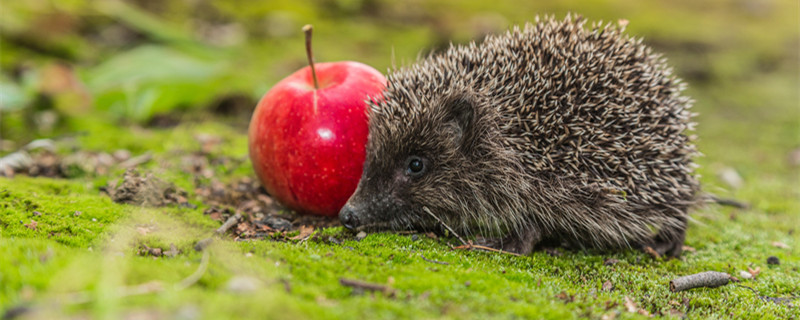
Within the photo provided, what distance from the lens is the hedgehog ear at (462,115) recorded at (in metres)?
5.25

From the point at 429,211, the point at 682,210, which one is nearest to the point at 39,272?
the point at 429,211

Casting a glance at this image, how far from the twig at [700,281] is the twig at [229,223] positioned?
3646mm

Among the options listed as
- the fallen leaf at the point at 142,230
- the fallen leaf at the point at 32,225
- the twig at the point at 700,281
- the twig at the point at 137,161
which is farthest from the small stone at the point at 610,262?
the twig at the point at 137,161

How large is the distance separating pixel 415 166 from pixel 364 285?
206cm

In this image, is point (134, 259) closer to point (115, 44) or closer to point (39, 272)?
point (39, 272)

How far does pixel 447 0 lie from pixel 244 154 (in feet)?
42.4

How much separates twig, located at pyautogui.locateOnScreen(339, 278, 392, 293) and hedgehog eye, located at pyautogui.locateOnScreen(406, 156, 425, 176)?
197cm

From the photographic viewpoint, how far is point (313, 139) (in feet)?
17.1

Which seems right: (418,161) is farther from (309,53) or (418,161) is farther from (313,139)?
(309,53)

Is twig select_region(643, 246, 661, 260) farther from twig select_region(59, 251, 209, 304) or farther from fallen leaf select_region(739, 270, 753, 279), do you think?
twig select_region(59, 251, 209, 304)

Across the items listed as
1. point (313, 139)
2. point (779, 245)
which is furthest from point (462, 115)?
point (779, 245)

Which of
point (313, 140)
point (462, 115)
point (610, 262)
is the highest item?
point (462, 115)

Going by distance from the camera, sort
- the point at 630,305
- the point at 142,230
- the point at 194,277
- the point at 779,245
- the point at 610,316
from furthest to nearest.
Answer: the point at 779,245, the point at 142,230, the point at 630,305, the point at 610,316, the point at 194,277

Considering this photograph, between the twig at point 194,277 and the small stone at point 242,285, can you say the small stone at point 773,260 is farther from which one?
the twig at point 194,277
